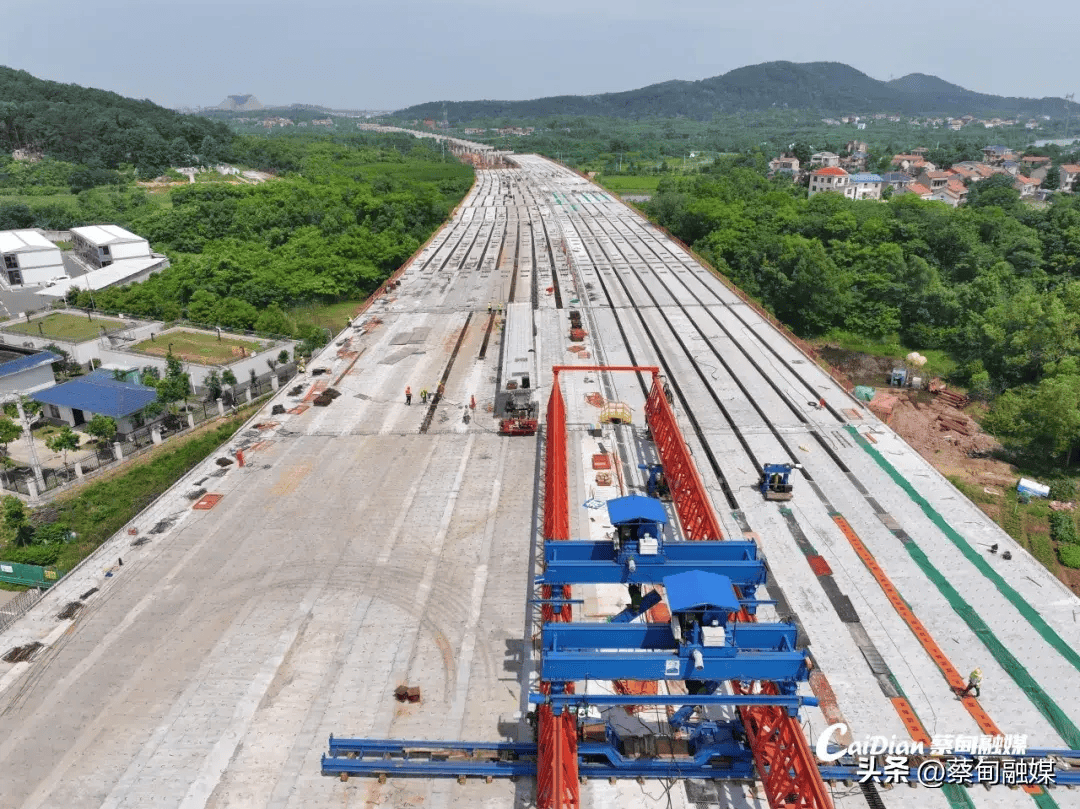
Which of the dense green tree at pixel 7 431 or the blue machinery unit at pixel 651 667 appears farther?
the dense green tree at pixel 7 431

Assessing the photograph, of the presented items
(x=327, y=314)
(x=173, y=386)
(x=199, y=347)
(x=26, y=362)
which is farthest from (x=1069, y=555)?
(x=327, y=314)

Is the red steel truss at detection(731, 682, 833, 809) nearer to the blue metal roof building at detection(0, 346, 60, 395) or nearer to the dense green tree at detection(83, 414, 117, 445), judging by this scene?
the dense green tree at detection(83, 414, 117, 445)

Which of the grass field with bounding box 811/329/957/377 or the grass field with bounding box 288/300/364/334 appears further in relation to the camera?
the grass field with bounding box 288/300/364/334

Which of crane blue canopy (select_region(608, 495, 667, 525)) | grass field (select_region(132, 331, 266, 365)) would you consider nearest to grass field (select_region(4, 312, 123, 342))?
grass field (select_region(132, 331, 266, 365))

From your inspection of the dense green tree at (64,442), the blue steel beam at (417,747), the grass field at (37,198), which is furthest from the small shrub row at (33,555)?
the grass field at (37,198)

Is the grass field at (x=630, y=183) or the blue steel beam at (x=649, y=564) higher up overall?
the grass field at (x=630, y=183)

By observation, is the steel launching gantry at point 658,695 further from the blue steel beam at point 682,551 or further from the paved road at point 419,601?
the paved road at point 419,601
